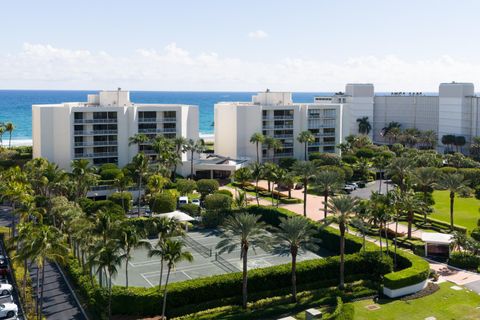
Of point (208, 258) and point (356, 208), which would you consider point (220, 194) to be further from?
point (356, 208)

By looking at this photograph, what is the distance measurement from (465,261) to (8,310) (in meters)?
39.6

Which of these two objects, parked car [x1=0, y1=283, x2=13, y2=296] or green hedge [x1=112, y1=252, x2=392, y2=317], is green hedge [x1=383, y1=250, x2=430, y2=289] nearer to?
green hedge [x1=112, y1=252, x2=392, y2=317]

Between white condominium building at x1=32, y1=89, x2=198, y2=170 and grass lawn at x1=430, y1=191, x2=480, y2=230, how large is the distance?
43411 mm

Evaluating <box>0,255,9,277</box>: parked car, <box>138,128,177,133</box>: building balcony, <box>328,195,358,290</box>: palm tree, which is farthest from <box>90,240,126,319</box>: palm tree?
<box>138,128,177,133</box>: building balcony

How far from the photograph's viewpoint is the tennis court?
4808 cm

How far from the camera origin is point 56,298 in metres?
43.2

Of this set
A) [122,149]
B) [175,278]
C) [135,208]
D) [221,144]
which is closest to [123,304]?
[175,278]

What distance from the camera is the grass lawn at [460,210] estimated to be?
6684 centimetres

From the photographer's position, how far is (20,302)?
42094 millimetres

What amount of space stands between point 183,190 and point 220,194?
27.6ft

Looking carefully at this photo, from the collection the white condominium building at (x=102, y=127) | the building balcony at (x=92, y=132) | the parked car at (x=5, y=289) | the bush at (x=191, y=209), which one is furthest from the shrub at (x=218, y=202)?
the building balcony at (x=92, y=132)

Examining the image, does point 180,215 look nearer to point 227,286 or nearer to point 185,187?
point 185,187

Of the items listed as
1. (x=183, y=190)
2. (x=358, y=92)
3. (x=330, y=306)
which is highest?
(x=358, y=92)

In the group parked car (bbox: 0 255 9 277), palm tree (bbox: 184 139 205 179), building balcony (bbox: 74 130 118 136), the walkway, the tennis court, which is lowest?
the walkway
